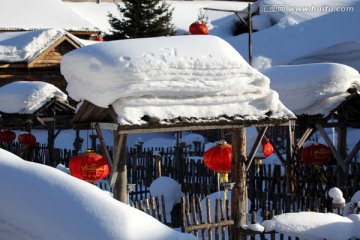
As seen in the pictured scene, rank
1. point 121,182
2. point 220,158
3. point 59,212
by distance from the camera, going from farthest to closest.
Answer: point 220,158
point 121,182
point 59,212

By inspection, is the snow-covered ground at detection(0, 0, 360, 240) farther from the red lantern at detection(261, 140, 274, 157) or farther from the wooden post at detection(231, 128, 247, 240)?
the wooden post at detection(231, 128, 247, 240)

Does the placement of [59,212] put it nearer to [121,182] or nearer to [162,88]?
[162,88]

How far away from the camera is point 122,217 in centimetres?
394

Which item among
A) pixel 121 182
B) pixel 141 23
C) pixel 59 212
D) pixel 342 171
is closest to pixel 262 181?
pixel 342 171

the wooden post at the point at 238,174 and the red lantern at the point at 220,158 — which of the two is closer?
the wooden post at the point at 238,174

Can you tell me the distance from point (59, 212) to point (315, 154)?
11053 mm

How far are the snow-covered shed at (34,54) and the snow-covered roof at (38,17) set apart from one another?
4.20 meters

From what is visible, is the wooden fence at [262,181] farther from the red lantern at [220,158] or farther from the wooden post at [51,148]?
the wooden post at [51,148]

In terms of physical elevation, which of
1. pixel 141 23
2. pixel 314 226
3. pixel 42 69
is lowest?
pixel 314 226

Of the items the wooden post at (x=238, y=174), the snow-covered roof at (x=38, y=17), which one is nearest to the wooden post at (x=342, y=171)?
the wooden post at (x=238, y=174)

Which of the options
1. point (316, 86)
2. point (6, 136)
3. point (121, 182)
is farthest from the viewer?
point (6, 136)

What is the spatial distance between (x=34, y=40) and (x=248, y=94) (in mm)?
22061

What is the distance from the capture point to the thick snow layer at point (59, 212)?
3805mm

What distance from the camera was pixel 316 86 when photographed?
1418 cm
